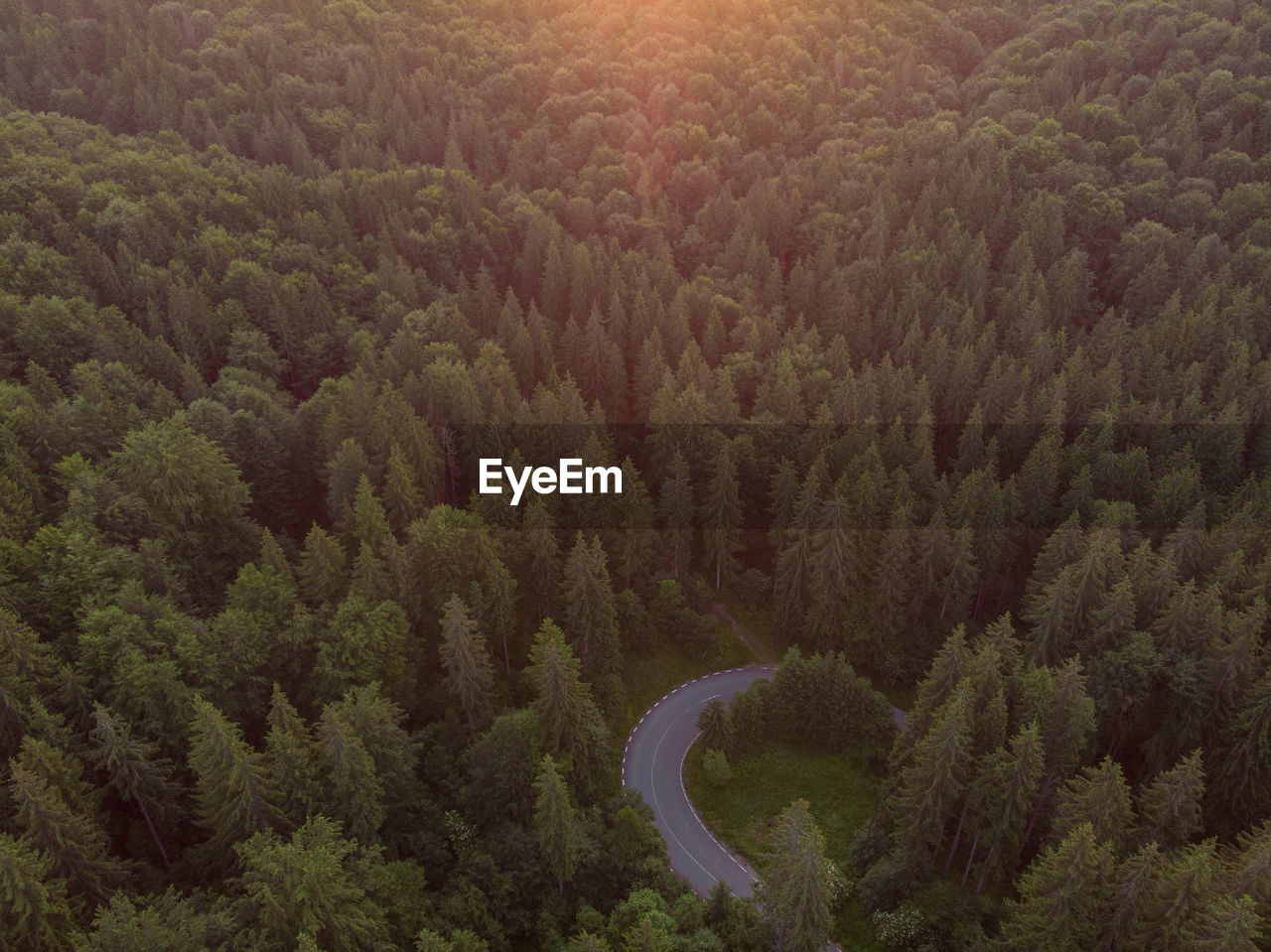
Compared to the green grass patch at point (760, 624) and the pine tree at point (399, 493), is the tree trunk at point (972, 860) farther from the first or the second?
the pine tree at point (399, 493)

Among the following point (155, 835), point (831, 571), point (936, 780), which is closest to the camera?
point (155, 835)

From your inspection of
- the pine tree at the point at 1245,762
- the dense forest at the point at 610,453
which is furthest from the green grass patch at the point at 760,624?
the pine tree at the point at 1245,762

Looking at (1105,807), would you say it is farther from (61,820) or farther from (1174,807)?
(61,820)

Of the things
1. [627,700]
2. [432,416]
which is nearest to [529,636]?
[627,700]

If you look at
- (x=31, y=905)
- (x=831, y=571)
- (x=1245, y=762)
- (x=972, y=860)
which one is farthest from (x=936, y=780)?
(x=31, y=905)

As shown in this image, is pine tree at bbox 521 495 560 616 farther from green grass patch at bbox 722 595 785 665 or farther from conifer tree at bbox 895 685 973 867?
conifer tree at bbox 895 685 973 867
